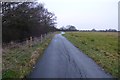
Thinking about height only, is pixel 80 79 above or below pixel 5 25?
below

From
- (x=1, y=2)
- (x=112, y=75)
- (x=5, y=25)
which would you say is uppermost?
(x=1, y=2)

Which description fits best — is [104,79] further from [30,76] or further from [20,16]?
[20,16]

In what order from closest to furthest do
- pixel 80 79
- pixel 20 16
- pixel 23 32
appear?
pixel 80 79, pixel 20 16, pixel 23 32

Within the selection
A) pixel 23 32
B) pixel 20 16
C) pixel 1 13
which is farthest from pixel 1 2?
pixel 23 32

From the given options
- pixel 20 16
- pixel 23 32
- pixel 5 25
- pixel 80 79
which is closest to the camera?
pixel 80 79

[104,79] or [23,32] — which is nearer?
[104,79]

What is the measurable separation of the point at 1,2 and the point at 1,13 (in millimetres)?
1265

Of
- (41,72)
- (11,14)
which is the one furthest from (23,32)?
(41,72)

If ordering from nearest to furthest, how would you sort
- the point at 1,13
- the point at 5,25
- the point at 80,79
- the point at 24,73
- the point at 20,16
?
the point at 80,79
the point at 24,73
the point at 1,13
the point at 5,25
the point at 20,16

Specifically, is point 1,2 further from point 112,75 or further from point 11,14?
point 112,75

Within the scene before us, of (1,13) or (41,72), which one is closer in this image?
(41,72)

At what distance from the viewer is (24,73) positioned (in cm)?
1062

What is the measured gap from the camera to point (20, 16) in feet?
91.9

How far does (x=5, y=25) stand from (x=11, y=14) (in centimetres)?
164
